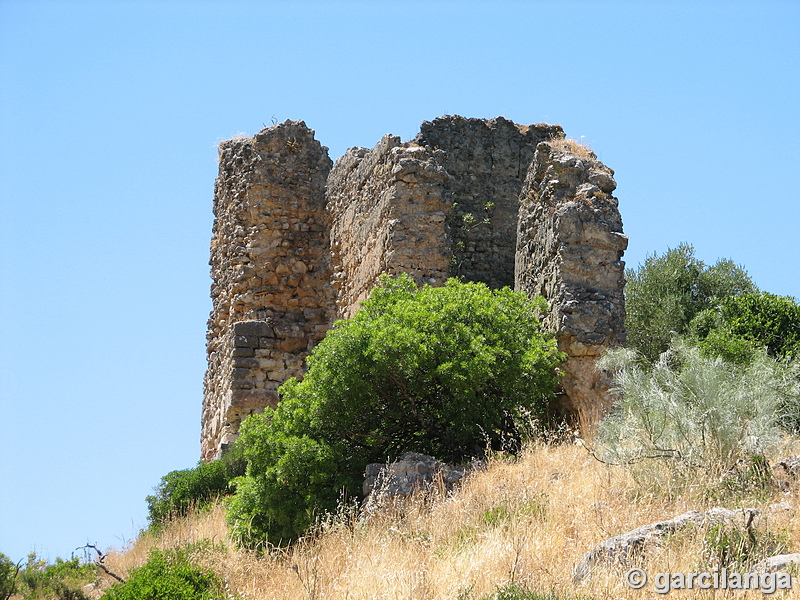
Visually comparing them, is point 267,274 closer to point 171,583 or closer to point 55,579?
point 55,579

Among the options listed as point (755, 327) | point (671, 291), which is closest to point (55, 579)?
point (755, 327)

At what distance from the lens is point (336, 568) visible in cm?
772

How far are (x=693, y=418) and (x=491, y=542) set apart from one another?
9.02 ft

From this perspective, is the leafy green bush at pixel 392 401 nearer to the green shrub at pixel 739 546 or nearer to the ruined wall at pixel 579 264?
the ruined wall at pixel 579 264

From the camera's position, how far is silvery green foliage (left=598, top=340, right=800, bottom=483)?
332 inches

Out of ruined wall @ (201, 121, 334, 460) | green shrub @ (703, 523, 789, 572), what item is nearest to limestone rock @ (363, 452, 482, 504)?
green shrub @ (703, 523, 789, 572)

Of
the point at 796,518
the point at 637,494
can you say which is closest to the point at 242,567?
the point at 637,494

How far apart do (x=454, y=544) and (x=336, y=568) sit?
3.43 ft

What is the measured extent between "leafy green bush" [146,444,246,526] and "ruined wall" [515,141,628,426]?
16.8ft

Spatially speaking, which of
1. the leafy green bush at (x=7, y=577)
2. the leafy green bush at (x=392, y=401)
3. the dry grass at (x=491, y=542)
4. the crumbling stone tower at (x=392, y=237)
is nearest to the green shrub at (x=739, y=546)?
the dry grass at (x=491, y=542)

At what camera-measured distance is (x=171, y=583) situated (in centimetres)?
830

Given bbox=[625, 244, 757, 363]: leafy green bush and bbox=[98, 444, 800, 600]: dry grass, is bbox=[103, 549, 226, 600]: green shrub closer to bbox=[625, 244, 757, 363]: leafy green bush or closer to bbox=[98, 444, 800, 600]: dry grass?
bbox=[98, 444, 800, 600]: dry grass

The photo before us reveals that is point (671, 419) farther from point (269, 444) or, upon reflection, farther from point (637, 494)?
point (269, 444)

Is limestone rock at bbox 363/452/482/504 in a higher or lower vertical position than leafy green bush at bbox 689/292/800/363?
lower
